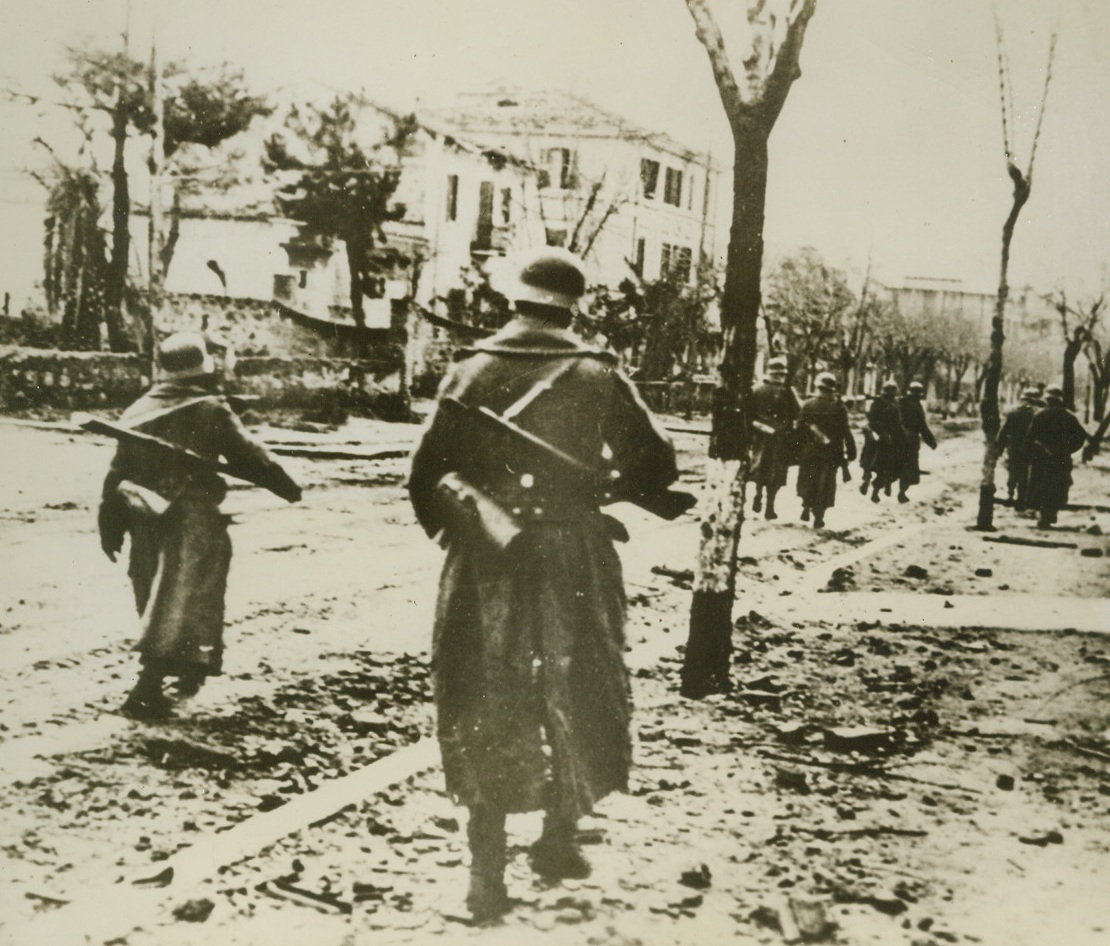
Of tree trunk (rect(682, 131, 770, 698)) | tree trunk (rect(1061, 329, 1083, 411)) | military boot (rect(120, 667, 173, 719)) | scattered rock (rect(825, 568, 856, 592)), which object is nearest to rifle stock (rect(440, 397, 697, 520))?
tree trunk (rect(682, 131, 770, 698))

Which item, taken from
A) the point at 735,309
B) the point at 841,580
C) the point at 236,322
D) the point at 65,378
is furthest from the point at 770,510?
the point at 65,378

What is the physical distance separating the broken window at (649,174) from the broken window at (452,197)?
0.55m

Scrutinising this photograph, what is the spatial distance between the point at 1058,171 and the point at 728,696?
1805mm

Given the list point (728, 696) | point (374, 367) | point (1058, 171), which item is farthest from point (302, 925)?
point (1058, 171)

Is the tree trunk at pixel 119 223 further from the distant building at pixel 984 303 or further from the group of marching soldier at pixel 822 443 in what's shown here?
the distant building at pixel 984 303

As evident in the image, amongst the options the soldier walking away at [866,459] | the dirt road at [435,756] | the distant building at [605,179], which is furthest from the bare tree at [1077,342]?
the distant building at [605,179]

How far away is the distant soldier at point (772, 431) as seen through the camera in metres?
3.50

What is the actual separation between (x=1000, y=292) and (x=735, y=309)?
3.08 ft

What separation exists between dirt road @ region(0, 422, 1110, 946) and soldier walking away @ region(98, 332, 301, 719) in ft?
0.21

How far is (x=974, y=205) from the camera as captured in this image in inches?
122

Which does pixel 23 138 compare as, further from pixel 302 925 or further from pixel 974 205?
pixel 974 205

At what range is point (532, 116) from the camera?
3023 mm

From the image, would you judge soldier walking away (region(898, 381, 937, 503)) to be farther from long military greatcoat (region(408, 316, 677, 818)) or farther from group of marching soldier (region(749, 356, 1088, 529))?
long military greatcoat (region(408, 316, 677, 818))

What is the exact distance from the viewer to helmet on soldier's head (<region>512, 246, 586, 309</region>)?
2520 millimetres
